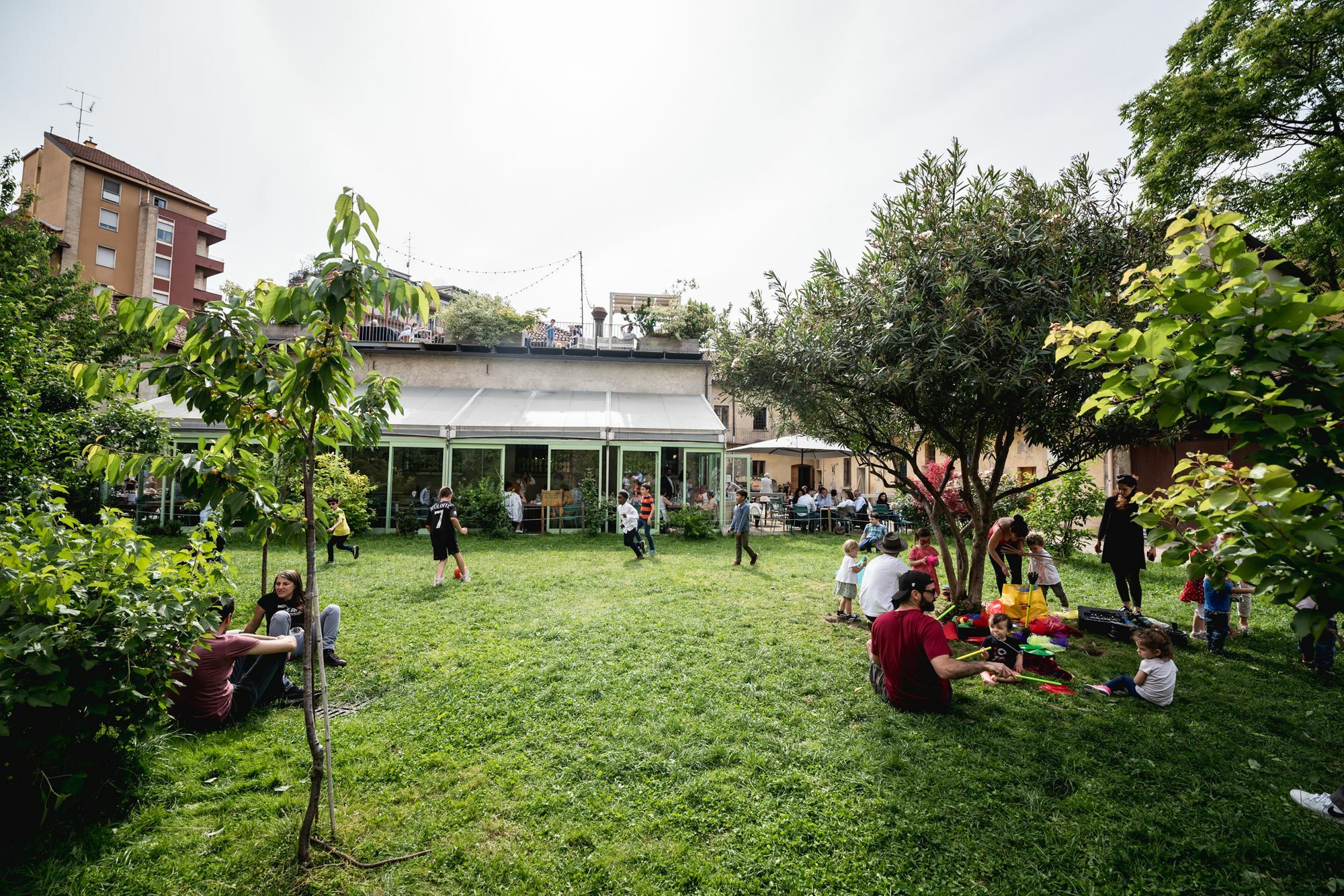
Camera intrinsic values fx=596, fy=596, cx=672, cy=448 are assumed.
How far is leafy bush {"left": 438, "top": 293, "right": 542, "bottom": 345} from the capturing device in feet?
59.8

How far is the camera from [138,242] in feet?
102

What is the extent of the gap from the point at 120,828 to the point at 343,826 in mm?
1160

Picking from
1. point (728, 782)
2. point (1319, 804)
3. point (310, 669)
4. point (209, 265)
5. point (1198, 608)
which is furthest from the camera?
point (209, 265)

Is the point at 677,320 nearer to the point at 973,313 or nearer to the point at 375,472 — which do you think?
the point at 375,472

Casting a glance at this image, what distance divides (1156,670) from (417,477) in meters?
14.8

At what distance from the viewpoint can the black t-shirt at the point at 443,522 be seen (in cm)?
886

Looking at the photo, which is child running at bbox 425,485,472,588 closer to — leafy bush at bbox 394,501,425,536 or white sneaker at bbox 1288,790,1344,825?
leafy bush at bbox 394,501,425,536

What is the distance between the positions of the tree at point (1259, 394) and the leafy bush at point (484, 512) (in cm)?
1347

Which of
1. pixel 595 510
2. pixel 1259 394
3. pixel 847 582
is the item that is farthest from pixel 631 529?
pixel 1259 394

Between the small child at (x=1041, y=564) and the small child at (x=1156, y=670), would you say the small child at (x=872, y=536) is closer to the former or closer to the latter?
the small child at (x=1041, y=564)

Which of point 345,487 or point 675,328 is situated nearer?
point 345,487

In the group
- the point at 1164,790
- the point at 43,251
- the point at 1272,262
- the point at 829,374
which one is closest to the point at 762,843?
the point at 1164,790

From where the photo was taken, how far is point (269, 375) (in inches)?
112

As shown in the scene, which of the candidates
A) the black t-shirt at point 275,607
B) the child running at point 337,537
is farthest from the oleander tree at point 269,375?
the child running at point 337,537
